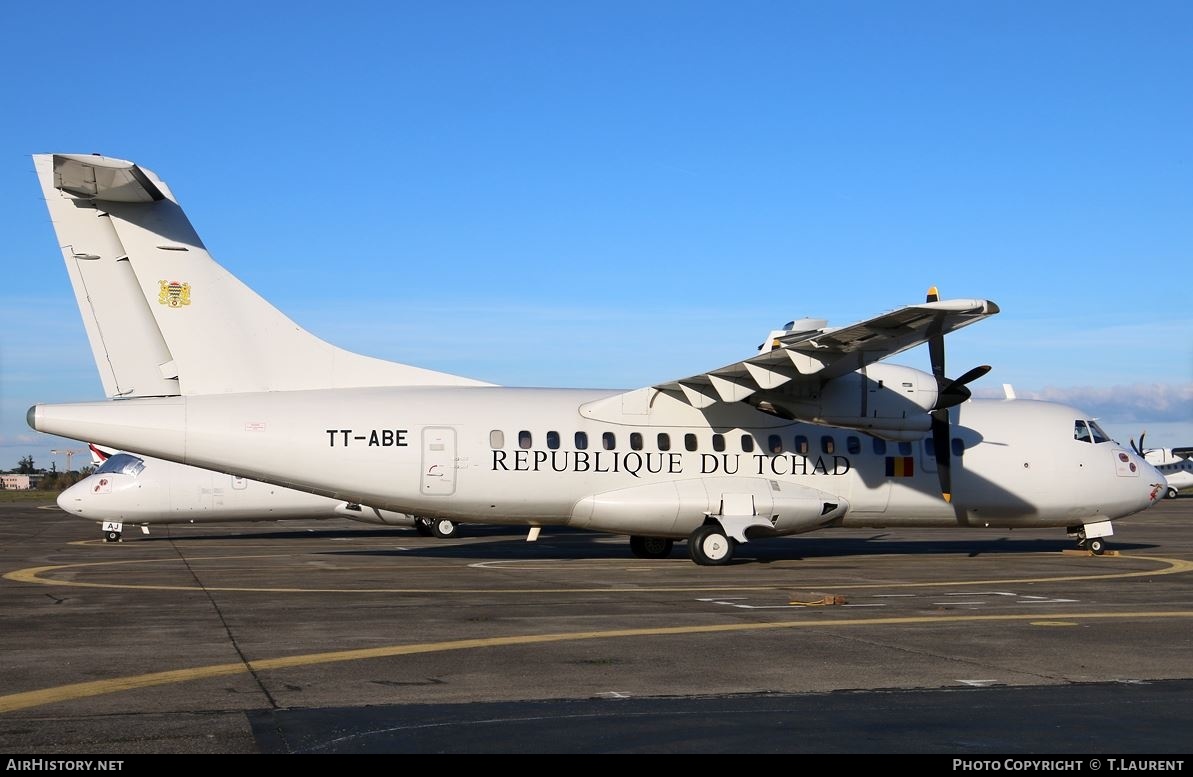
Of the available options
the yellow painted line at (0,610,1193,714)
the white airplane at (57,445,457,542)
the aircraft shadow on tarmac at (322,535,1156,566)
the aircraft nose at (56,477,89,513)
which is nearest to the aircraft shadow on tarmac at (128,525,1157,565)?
the aircraft shadow on tarmac at (322,535,1156,566)

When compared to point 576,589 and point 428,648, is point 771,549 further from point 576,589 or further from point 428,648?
point 428,648

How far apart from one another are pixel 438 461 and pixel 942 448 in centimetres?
1025

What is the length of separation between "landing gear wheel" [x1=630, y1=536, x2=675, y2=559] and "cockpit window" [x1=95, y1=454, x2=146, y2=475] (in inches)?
557

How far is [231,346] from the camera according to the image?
66.7ft

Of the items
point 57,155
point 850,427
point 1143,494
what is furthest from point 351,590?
point 1143,494

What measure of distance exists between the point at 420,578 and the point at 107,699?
10.8 meters

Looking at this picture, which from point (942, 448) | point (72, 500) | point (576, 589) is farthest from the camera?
point (72, 500)

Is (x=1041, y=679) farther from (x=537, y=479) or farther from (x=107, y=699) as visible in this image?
(x=537, y=479)

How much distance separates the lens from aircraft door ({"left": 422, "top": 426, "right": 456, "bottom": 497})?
2083cm

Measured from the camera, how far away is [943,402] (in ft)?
74.0

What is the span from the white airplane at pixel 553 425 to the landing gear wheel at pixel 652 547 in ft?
0.17

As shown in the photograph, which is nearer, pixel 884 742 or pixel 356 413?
pixel 884 742

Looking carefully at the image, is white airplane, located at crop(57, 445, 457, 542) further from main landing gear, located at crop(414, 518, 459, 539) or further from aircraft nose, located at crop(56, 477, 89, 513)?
main landing gear, located at crop(414, 518, 459, 539)
